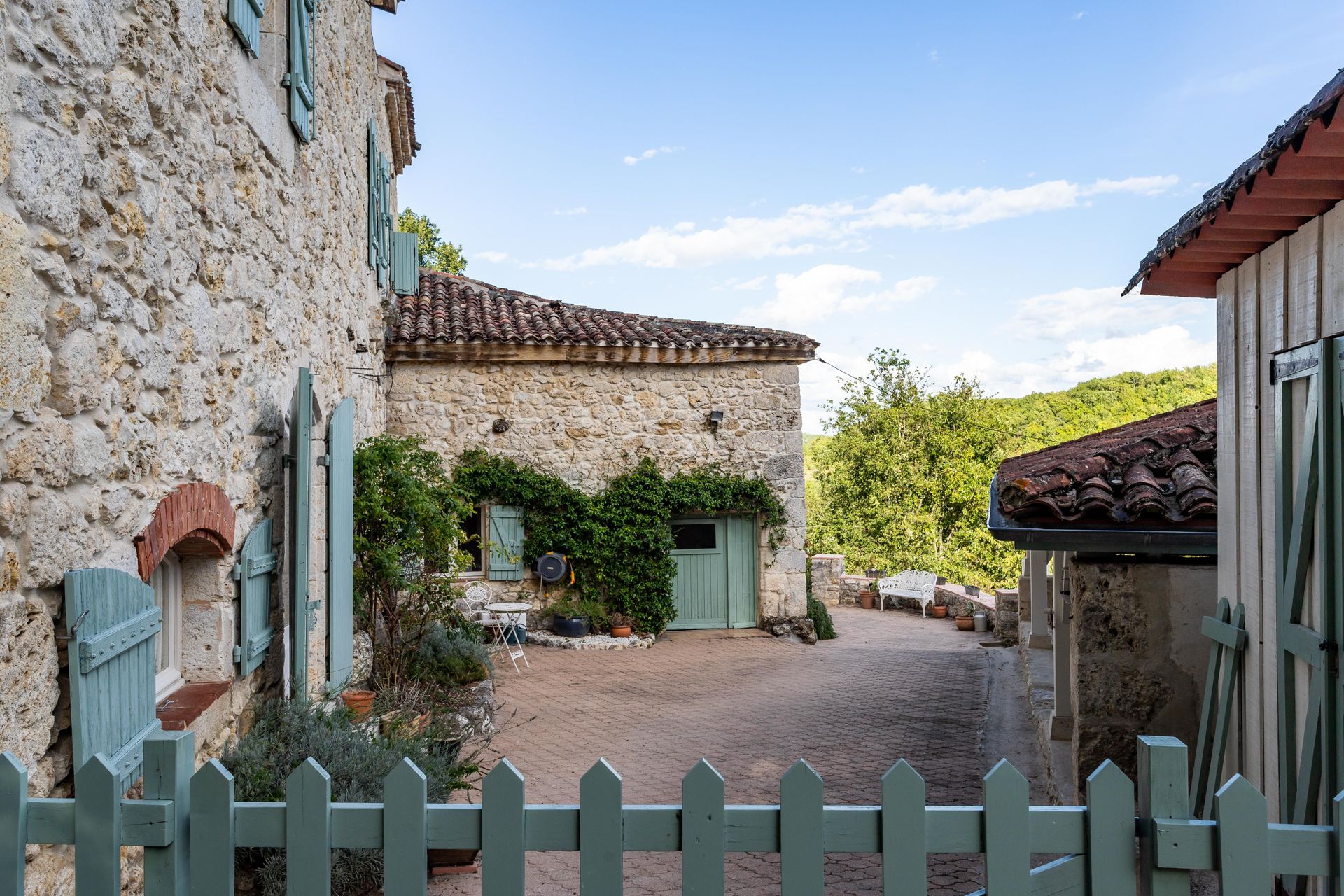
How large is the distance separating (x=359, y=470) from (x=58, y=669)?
4.66m

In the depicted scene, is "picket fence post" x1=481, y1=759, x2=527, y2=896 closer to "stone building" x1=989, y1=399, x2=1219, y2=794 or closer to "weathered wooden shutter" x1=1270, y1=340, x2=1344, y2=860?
"weathered wooden shutter" x1=1270, y1=340, x2=1344, y2=860

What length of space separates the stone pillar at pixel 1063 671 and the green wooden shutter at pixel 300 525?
4.75 metres

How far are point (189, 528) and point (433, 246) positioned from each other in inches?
796

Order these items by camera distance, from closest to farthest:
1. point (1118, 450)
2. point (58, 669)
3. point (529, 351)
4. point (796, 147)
→ point (58, 669) < point (1118, 450) < point (529, 351) < point (796, 147)

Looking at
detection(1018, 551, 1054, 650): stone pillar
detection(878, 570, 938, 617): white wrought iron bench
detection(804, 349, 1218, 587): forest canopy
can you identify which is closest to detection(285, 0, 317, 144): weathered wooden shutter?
detection(1018, 551, 1054, 650): stone pillar

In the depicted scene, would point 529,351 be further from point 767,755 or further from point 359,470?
point 767,755

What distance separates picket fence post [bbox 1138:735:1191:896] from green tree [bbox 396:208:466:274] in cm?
2150

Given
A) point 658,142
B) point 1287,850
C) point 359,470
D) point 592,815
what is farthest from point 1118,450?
point 658,142

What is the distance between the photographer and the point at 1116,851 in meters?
1.64

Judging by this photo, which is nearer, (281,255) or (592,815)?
(592,815)

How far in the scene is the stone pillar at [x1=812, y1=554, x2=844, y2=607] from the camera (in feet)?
53.9

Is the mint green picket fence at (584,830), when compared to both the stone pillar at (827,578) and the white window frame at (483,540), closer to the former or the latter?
the white window frame at (483,540)

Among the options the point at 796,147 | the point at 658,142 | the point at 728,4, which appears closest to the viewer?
the point at 728,4

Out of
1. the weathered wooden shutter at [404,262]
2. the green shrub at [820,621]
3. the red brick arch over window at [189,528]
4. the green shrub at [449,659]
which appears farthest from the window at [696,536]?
the red brick arch over window at [189,528]
